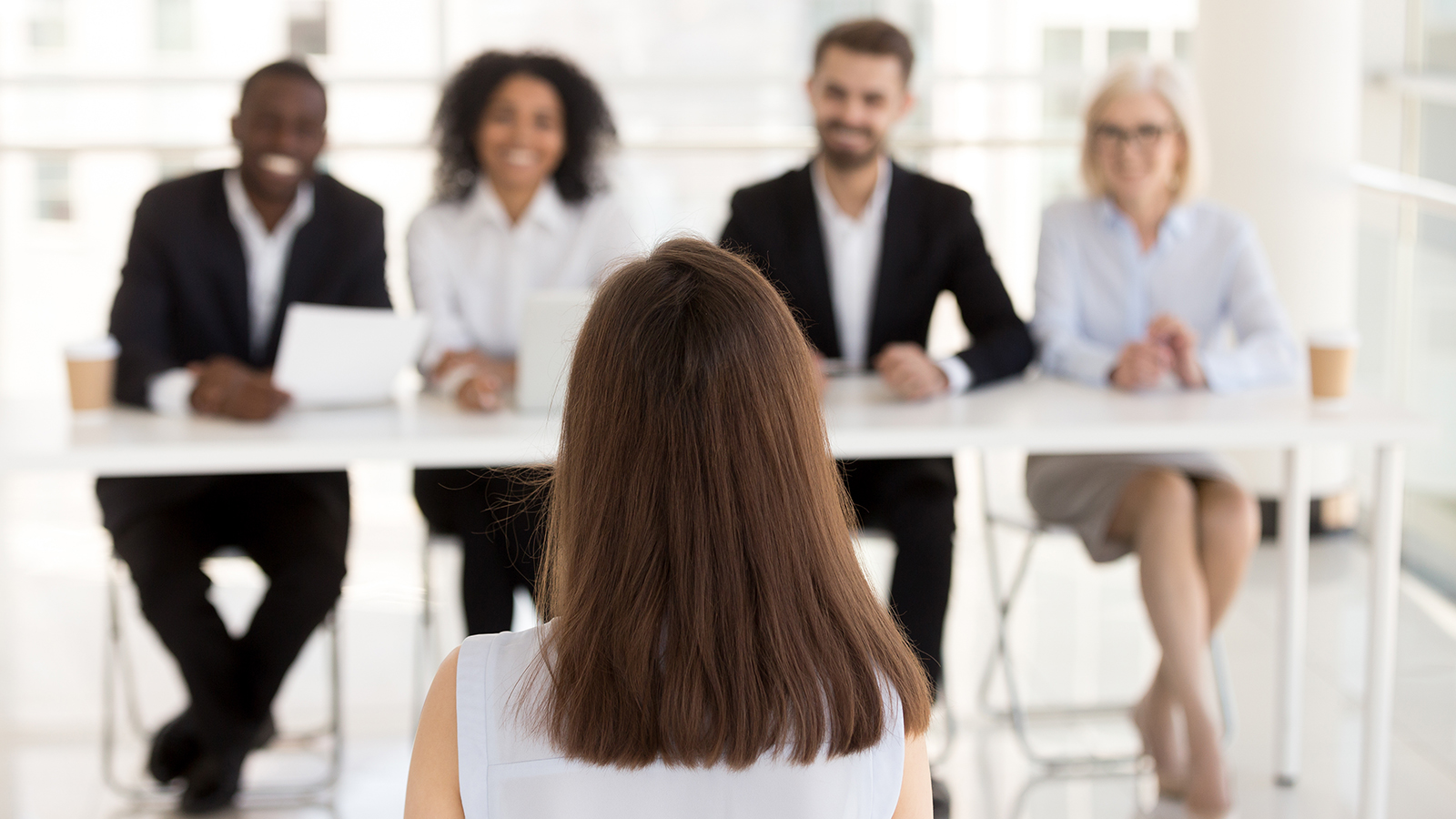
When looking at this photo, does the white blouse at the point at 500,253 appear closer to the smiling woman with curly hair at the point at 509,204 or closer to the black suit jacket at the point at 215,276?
the smiling woman with curly hair at the point at 509,204

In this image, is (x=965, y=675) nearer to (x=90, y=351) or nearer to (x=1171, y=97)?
(x=1171, y=97)

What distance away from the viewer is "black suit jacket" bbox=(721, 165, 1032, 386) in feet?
8.98

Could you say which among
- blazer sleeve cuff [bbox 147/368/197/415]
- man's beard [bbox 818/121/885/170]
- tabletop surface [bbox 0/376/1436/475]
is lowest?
tabletop surface [bbox 0/376/1436/475]

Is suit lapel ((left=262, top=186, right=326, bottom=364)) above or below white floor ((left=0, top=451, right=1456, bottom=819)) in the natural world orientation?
above

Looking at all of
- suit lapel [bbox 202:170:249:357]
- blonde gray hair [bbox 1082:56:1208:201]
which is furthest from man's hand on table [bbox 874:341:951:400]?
suit lapel [bbox 202:170:249:357]

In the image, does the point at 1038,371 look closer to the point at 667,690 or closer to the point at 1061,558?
the point at 1061,558

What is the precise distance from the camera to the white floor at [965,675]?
2.44 m

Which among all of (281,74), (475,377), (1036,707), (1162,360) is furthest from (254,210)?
(1036,707)

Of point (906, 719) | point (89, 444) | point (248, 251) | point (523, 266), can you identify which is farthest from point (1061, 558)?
point (906, 719)

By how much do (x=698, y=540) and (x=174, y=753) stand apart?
1.83 metres

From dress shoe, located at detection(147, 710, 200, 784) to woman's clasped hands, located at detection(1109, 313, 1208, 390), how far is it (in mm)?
1602

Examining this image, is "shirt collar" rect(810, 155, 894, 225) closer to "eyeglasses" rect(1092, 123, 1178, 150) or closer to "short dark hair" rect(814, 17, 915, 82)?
"short dark hair" rect(814, 17, 915, 82)

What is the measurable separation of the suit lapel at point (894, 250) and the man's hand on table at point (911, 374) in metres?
0.41

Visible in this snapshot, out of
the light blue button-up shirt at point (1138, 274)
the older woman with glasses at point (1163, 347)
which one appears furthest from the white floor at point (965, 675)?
the light blue button-up shirt at point (1138, 274)
